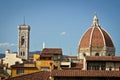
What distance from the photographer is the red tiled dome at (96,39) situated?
8512cm

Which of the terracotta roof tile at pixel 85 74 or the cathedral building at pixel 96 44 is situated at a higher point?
the cathedral building at pixel 96 44

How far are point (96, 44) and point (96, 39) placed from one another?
1.49 m

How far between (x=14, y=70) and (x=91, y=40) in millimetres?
40929

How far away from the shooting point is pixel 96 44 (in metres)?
85.2

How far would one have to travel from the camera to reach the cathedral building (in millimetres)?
84188

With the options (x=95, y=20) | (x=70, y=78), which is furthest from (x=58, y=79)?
(x=95, y=20)

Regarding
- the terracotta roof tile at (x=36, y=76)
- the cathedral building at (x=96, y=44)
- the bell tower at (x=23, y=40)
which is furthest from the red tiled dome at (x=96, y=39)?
the terracotta roof tile at (x=36, y=76)

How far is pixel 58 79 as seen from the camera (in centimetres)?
3098

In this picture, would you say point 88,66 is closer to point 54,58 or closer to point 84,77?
point 54,58

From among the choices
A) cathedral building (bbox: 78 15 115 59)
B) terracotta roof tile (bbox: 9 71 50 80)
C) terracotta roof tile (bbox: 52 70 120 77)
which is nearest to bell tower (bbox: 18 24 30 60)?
cathedral building (bbox: 78 15 115 59)

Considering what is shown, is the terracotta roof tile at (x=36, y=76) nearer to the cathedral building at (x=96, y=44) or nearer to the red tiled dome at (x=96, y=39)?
the cathedral building at (x=96, y=44)

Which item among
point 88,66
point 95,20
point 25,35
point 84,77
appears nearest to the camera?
point 84,77

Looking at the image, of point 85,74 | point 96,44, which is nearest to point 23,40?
point 96,44

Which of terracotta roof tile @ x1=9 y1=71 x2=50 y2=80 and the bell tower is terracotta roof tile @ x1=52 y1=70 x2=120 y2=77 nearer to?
terracotta roof tile @ x1=9 y1=71 x2=50 y2=80
